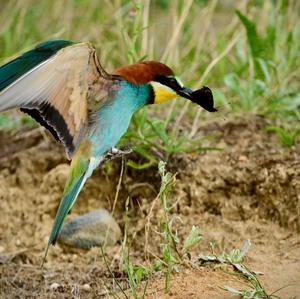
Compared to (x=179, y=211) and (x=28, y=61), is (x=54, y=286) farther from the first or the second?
(x=28, y=61)

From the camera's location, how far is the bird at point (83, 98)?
109 inches

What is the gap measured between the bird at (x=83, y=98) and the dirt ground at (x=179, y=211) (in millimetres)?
272

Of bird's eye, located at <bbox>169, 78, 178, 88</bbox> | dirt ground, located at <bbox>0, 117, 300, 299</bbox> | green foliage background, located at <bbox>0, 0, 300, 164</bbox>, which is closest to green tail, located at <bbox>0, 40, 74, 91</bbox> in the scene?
bird's eye, located at <bbox>169, 78, 178, 88</bbox>

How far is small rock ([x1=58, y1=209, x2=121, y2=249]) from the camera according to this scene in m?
3.52

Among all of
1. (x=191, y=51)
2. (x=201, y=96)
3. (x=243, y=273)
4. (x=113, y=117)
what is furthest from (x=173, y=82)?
(x=191, y=51)

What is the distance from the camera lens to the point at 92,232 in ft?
11.5

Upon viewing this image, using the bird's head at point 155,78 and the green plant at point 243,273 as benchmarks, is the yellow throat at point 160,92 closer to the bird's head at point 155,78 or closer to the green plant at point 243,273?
the bird's head at point 155,78

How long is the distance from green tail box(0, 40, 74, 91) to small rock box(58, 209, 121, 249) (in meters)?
0.97

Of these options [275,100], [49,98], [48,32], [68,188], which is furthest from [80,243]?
[48,32]

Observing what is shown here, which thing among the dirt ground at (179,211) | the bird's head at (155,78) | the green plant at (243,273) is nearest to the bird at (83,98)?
the bird's head at (155,78)

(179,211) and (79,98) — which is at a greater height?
(79,98)

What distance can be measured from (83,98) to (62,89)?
0.10m

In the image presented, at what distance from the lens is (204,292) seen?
2.71 meters

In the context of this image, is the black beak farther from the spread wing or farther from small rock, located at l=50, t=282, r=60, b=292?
small rock, located at l=50, t=282, r=60, b=292
